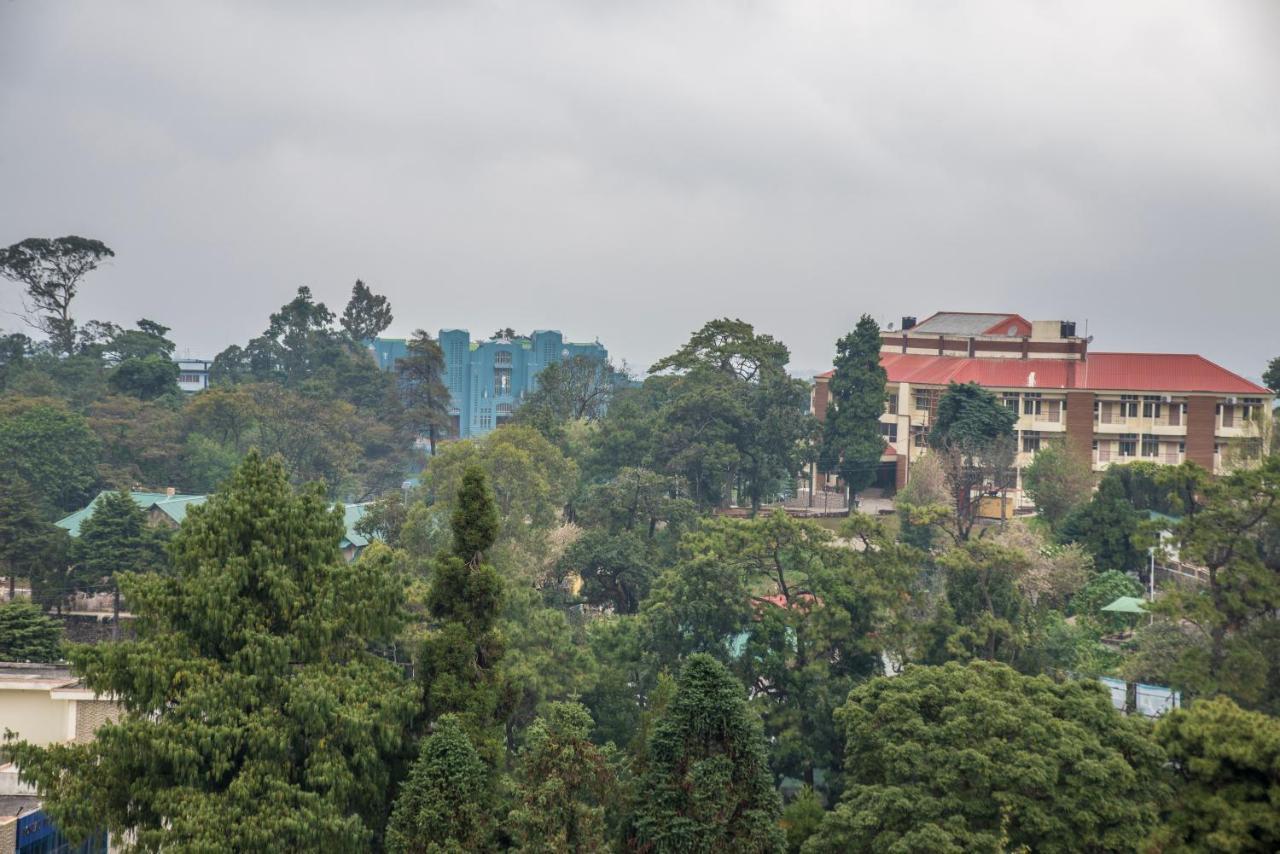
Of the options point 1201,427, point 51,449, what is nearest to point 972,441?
point 1201,427

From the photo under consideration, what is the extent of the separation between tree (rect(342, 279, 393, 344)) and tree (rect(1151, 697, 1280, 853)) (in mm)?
68126

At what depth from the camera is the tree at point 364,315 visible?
77375mm

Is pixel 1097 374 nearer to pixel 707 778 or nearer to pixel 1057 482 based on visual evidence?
pixel 1057 482

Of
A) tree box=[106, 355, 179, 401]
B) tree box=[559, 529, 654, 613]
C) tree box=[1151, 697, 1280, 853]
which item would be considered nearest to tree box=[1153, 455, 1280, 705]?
tree box=[1151, 697, 1280, 853]

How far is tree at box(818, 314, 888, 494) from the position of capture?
43656 mm

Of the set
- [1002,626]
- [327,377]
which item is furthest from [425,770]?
[327,377]

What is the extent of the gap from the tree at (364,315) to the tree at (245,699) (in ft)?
213

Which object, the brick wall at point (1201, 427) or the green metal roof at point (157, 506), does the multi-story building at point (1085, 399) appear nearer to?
the brick wall at point (1201, 427)

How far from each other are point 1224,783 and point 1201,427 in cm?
A: 3591

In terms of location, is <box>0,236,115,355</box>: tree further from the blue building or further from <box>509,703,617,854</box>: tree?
<box>509,703,617,854</box>: tree

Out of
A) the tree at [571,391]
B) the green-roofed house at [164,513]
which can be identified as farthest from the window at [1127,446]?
the green-roofed house at [164,513]

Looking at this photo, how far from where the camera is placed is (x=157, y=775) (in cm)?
1239

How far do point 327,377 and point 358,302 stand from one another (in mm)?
17152

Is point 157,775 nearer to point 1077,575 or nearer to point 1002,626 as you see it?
point 1002,626
